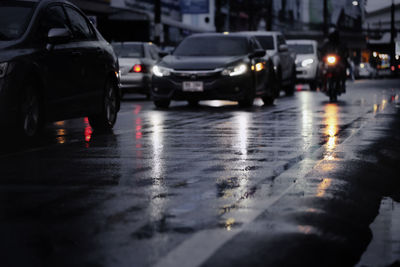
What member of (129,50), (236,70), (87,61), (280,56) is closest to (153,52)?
(129,50)

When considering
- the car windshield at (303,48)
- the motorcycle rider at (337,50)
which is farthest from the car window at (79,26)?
the car windshield at (303,48)

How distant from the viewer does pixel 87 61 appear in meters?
12.5

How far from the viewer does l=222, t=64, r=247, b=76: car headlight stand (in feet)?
66.3

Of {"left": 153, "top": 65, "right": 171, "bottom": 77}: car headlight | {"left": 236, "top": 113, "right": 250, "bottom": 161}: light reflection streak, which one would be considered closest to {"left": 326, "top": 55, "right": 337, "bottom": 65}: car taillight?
{"left": 153, "top": 65, "right": 171, "bottom": 77}: car headlight

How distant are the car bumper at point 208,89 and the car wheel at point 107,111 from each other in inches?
232

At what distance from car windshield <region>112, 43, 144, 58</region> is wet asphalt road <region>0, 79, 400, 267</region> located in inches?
519

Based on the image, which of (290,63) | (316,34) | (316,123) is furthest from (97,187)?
(316,34)

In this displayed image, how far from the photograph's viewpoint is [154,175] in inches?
329

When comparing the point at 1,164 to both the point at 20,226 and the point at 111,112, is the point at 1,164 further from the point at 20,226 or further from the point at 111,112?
the point at 111,112

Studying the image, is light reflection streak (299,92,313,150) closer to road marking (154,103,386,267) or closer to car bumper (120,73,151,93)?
road marking (154,103,386,267)

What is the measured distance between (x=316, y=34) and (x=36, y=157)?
3907 inches

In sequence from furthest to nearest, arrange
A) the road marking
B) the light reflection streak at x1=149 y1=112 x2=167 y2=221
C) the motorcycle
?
1. the motorcycle
2. the light reflection streak at x1=149 y1=112 x2=167 y2=221
3. the road marking

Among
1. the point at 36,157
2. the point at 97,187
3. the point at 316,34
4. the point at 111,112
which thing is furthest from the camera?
the point at 316,34

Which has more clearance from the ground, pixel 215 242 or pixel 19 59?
pixel 19 59
